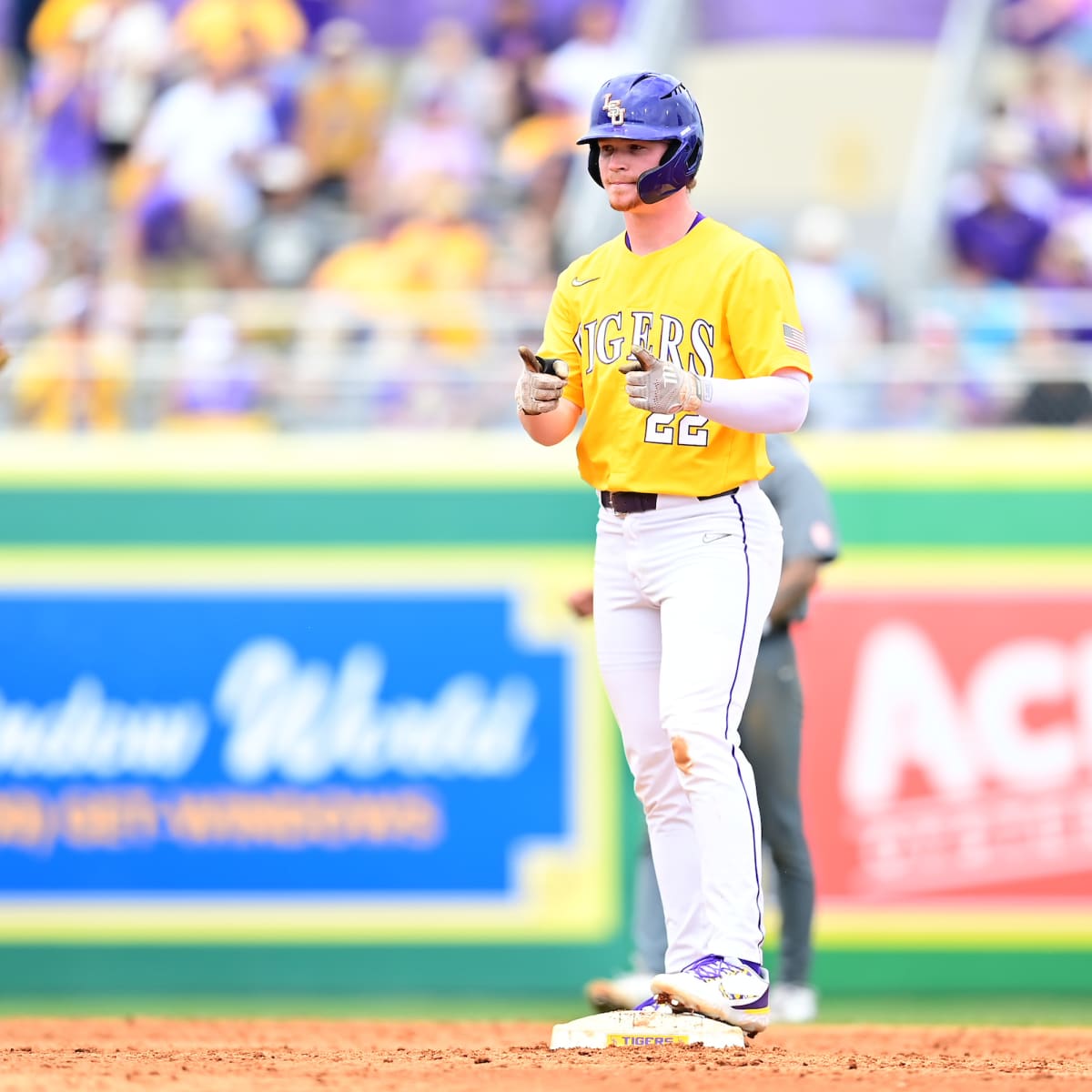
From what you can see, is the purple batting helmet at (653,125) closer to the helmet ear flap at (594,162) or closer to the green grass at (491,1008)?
the helmet ear flap at (594,162)

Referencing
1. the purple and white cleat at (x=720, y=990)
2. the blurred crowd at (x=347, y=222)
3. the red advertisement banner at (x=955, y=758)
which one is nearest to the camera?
the purple and white cleat at (x=720, y=990)

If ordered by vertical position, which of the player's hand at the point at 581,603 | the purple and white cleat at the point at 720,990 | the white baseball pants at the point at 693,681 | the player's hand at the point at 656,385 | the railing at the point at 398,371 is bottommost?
the purple and white cleat at the point at 720,990

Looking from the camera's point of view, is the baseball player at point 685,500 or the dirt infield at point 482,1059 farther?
the baseball player at point 685,500

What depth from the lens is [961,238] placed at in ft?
35.3

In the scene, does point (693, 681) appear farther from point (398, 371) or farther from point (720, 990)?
point (398, 371)

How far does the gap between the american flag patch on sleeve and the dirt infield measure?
5.70ft

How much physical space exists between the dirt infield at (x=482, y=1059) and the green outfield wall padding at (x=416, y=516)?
2381mm

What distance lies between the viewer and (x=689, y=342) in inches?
190

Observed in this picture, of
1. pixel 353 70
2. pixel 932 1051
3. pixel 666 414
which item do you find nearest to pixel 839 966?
pixel 932 1051

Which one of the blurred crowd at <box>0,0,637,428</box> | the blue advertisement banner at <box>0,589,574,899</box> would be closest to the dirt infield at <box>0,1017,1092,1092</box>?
the blue advertisement banner at <box>0,589,574,899</box>

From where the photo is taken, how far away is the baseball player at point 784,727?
20.7 feet

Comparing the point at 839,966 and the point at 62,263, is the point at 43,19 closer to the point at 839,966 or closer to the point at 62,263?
the point at 62,263

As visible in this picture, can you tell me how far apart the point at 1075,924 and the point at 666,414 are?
4.13 metres

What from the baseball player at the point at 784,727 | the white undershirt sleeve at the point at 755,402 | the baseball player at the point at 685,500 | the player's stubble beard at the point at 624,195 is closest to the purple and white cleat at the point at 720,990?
the baseball player at the point at 685,500
